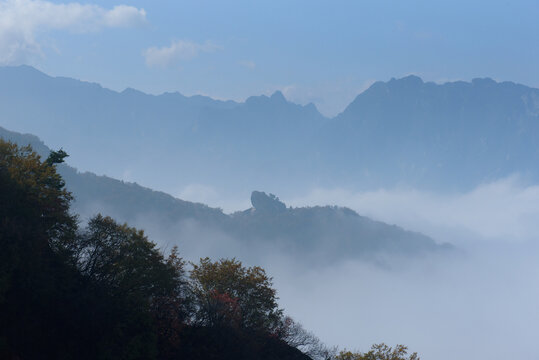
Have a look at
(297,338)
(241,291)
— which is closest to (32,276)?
(241,291)

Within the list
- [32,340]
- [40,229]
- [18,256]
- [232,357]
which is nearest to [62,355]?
[32,340]

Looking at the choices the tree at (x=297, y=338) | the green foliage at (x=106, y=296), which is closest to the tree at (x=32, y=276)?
the green foliage at (x=106, y=296)

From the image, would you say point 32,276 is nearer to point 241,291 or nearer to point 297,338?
point 241,291

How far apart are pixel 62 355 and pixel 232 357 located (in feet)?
42.8

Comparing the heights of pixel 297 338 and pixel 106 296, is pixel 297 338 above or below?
above

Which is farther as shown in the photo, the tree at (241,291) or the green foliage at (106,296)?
the tree at (241,291)

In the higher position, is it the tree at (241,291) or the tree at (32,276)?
the tree at (241,291)

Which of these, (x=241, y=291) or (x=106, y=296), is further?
(x=241, y=291)

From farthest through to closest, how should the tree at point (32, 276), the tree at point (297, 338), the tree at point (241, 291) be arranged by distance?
the tree at point (297, 338) < the tree at point (241, 291) < the tree at point (32, 276)

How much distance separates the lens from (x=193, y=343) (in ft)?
131

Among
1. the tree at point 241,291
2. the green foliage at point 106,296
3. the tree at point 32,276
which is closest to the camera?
the tree at point 32,276

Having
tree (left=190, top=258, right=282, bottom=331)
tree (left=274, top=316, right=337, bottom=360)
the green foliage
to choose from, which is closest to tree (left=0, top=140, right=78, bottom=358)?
the green foliage

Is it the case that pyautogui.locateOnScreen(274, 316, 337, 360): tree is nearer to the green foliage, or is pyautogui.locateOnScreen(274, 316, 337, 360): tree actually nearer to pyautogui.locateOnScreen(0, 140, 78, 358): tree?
the green foliage

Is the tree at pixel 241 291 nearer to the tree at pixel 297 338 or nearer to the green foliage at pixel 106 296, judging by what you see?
the green foliage at pixel 106 296
